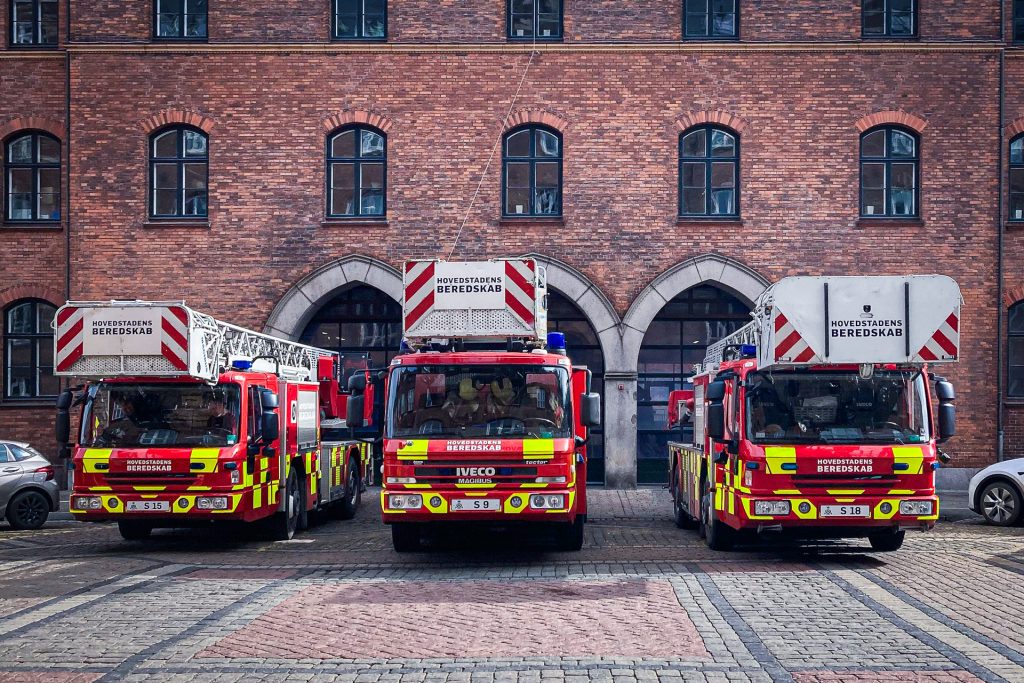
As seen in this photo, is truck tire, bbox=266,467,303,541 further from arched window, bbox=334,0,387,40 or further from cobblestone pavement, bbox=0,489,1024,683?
arched window, bbox=334,0,387,40

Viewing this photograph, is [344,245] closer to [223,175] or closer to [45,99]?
[223,175]

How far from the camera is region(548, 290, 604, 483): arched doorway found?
24906mm

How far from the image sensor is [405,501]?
1317 centimetres

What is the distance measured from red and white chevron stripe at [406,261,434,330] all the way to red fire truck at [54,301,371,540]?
0.96 metres

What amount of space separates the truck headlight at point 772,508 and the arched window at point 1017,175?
13.9 metres

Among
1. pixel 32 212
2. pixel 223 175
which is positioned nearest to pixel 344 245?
pixel 223 175

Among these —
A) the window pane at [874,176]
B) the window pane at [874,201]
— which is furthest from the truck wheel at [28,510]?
the window pane at [874,176]

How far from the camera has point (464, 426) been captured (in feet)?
43.8

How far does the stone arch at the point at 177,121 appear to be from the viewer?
24312mm

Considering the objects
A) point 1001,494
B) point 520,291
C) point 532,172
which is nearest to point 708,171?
point 532,172

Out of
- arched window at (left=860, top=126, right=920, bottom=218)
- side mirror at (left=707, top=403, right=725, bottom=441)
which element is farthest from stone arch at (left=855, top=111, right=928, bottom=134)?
side mirror at (left=707, top=403, right=725, bottom=441)

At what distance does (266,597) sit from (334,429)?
29.7ft

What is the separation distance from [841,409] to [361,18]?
581 inches

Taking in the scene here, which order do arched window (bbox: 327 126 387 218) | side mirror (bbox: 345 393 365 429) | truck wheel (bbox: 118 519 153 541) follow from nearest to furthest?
side mirror (bbox: 345 393 365 429), truck wheel (bbox: 118 519 153 541), arched window (bbox: 327 126 387 218)
